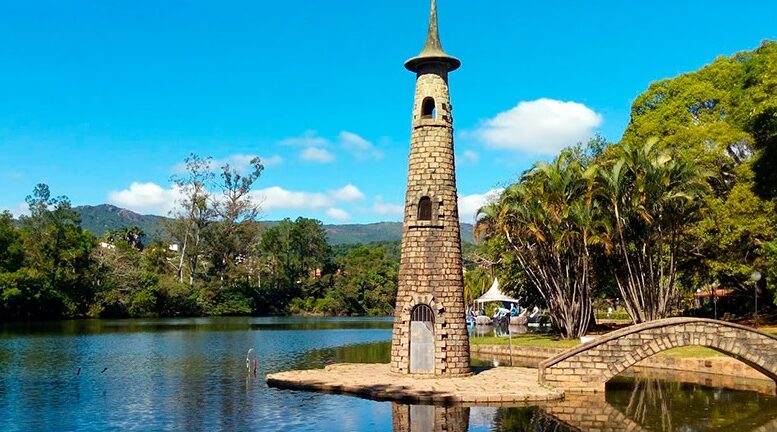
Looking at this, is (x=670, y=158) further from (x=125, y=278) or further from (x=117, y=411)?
(x=125, y=278)

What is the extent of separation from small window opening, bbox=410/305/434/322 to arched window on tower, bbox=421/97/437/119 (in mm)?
7732

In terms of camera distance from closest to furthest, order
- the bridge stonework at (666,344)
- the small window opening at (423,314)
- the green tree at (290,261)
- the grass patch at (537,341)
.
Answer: the bridge stonework at (666,344) < the small window opening at (423,314) < the grass patch at (537,341) < the green tree at (290,261)

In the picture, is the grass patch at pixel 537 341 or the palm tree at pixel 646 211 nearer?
the palm tree at pixel 646 211

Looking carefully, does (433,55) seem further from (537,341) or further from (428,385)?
(537,341)

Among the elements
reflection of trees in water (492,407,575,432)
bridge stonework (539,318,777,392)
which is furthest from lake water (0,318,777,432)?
bridge stonework (539,318,777,392)

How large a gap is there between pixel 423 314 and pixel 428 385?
324 centimetres

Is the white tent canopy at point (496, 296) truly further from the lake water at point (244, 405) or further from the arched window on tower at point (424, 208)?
the arched window on tower at point (424, 208)

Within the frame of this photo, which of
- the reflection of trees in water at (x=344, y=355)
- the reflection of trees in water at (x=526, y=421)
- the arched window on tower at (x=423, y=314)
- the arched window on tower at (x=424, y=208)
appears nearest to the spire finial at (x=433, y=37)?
the arched window on tower at (x=424, y=208)

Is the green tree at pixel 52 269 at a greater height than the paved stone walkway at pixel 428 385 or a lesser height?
greater

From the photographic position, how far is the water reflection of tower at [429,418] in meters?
18.6

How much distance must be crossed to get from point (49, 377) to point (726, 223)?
33185mm

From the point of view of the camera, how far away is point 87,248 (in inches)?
3206

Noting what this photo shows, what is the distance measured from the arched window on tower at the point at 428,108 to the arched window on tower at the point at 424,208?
345 cm

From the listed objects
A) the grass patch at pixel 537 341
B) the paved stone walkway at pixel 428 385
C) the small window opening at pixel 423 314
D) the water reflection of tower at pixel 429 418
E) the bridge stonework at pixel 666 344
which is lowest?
the water reflection of tower at pixel 429 418
